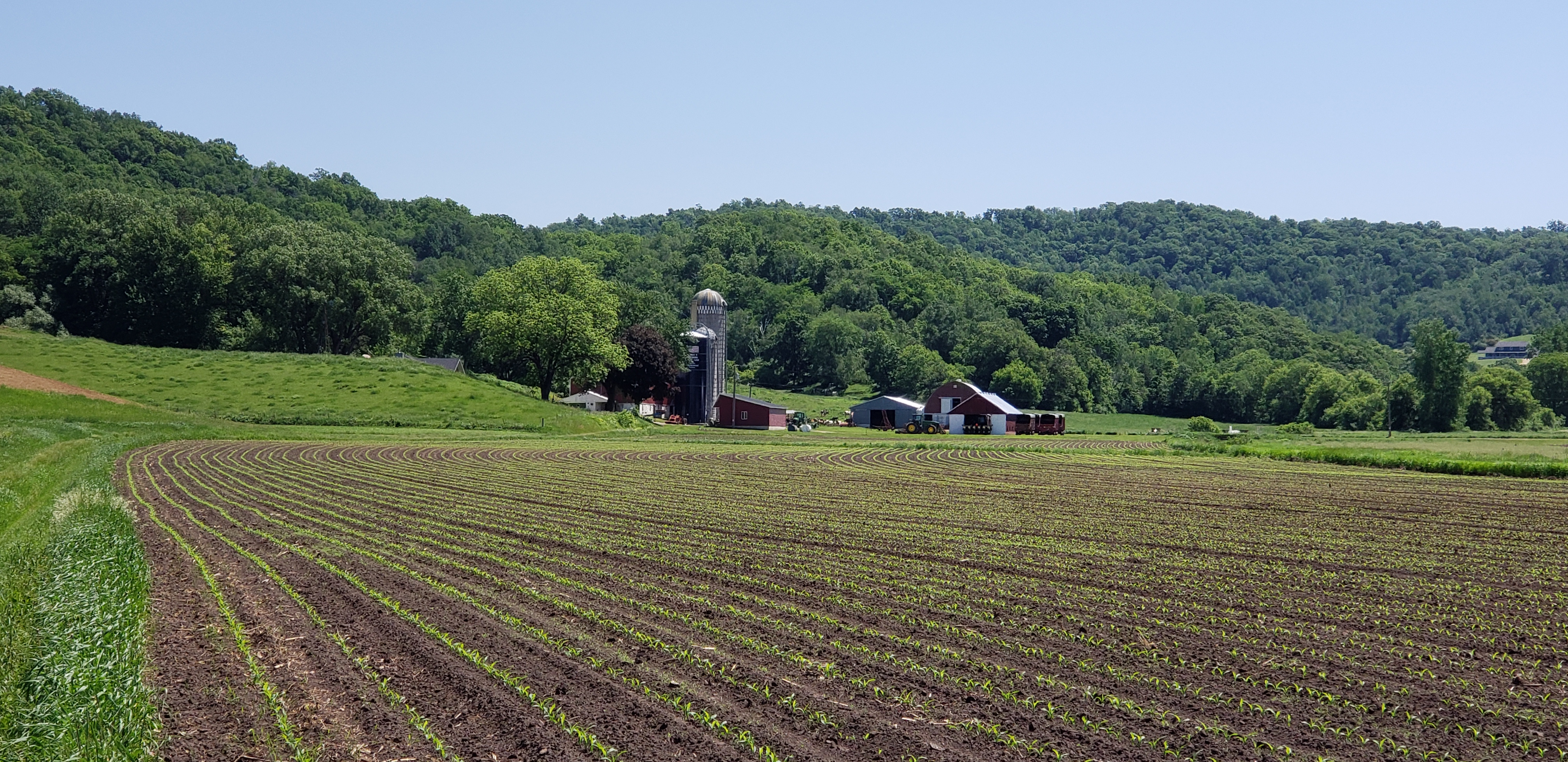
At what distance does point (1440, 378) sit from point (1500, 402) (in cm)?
1067

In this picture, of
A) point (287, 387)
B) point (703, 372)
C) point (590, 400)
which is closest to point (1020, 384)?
point (703, 372)

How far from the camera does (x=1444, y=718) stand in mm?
11906

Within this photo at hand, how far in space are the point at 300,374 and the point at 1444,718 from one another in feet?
280

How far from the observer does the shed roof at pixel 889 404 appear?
368 feet

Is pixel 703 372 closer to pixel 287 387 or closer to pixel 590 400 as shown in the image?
pixel 590 400

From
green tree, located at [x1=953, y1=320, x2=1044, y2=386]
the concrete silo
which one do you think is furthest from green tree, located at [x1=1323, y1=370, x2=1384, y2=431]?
the concrete silo

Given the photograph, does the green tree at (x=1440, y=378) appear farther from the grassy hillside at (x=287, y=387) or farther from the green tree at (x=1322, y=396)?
the grassy hillside at (x=287, y=387)

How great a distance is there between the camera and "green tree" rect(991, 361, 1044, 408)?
14325 cm

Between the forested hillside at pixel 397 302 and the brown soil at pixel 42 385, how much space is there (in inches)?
1240

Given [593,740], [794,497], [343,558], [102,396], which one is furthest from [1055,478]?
[102,396]

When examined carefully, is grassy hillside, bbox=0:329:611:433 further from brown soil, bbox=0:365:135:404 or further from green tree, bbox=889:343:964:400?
green tree, bbox=889:343:964:400

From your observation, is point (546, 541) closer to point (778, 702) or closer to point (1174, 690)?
point (778, 702)

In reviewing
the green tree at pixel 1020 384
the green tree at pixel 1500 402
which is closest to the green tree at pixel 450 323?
the green tree at pixel 1020 384

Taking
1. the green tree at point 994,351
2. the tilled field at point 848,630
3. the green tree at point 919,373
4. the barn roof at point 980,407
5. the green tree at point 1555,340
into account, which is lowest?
the tilled field at point 848,630
